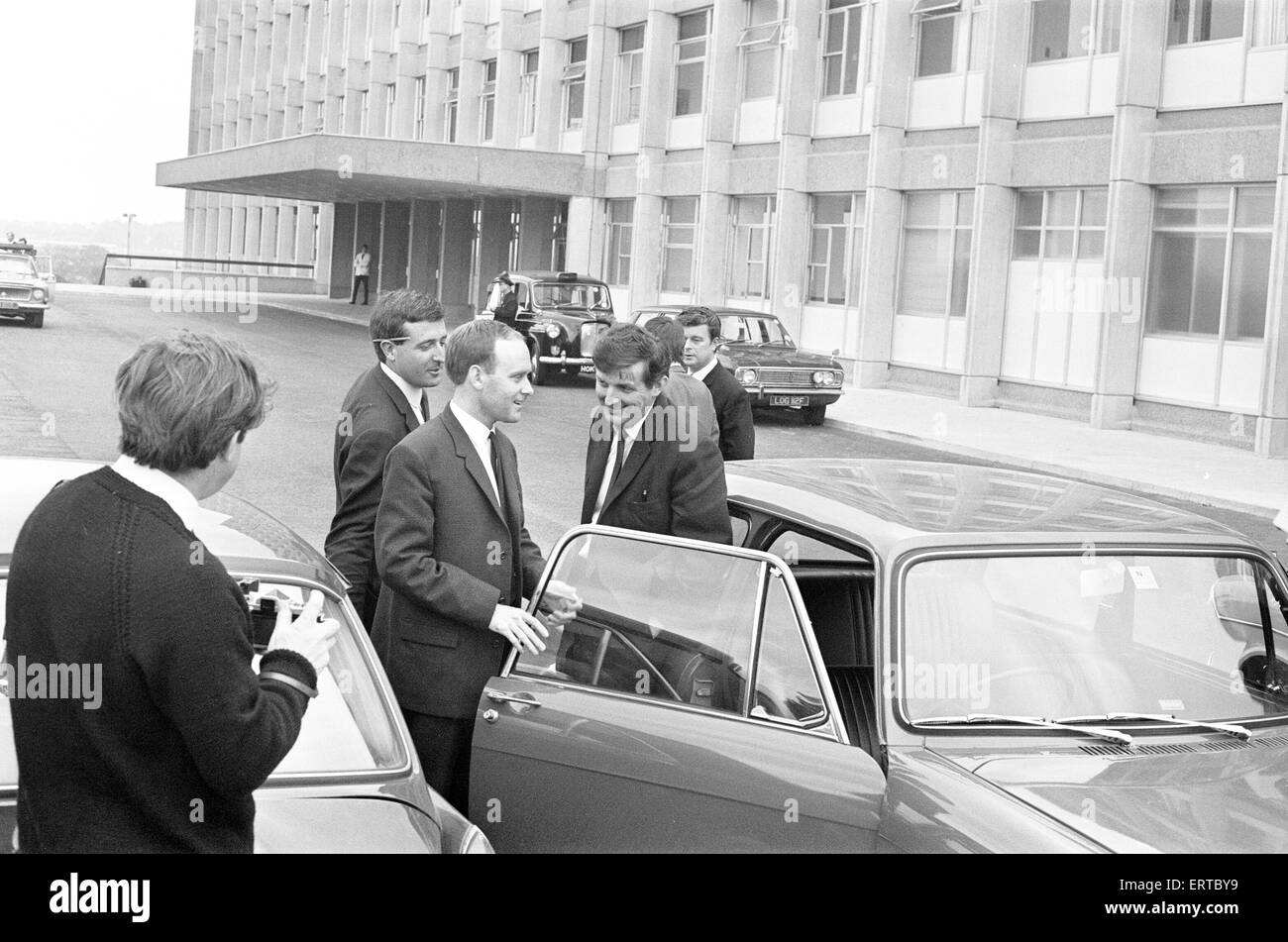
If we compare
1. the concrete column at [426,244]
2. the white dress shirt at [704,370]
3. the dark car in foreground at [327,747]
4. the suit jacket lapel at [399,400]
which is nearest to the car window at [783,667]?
the dark car in foreground at [327,747]

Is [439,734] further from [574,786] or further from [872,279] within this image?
[872,279]

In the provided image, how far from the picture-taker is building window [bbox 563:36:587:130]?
141ft

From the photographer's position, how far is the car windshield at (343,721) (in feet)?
12.2

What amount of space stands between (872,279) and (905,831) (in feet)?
87.1

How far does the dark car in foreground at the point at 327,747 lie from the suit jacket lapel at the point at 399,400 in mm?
1196

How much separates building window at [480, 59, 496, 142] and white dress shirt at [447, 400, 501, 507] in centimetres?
4550

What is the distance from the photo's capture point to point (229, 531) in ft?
13.7

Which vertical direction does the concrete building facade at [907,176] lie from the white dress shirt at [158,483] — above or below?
above

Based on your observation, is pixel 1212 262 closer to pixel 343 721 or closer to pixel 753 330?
pixel 753 330

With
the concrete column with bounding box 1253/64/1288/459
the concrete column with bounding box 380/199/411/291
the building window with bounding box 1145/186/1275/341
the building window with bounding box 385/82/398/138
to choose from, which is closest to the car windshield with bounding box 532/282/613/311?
the building window with bounding box 1145/186/1275/341

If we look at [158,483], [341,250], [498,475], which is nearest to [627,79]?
[341,250]

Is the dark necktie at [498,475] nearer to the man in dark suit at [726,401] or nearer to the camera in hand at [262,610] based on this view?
the camera in hand at [262,610]

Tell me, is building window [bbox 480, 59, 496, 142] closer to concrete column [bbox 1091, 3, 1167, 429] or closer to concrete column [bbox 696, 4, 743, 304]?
concrete column [bbox 696, 4, 743, 304]

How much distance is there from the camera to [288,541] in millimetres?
4277
